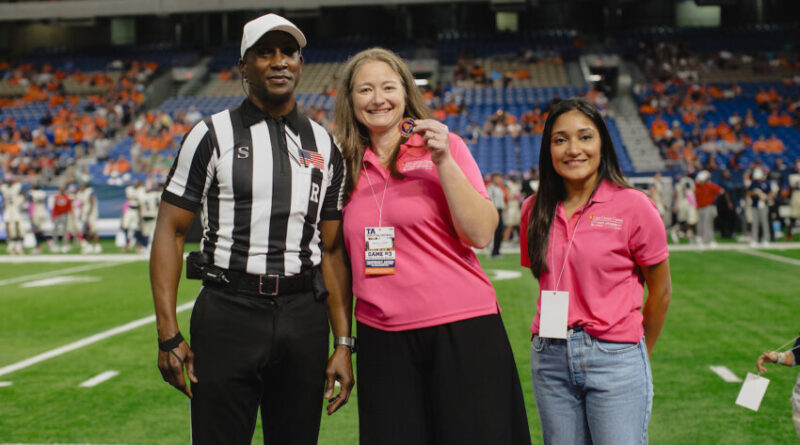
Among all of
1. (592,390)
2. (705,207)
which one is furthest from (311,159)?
(705,207)

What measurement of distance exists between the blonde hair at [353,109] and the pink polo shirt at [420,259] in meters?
0.14

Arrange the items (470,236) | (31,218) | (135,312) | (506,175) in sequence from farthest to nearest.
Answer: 1. (506,175)
2. (31,218)
3. (135,312)
4. (470,236)

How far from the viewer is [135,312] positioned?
9.11 m

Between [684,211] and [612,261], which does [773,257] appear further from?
[612,261]

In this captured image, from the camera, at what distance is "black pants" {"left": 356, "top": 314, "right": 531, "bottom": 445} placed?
7.88 feet

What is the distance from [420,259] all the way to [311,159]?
534 mm

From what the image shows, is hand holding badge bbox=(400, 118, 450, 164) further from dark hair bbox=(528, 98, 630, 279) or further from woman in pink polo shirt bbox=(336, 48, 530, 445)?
dark hair bbox=(528, 98, 630, 279)

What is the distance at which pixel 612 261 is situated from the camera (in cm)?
255

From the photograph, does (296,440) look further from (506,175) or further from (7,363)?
(506,175)

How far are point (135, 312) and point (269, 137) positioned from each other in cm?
722

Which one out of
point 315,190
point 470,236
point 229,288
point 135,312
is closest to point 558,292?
point 470,236

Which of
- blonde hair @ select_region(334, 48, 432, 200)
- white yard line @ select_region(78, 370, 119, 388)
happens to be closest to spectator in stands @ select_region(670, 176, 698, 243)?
white yard line @ select_region(78, 370, 119, 388)

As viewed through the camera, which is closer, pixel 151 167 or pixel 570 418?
pixel 570 418

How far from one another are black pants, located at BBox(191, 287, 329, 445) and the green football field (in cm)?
202
